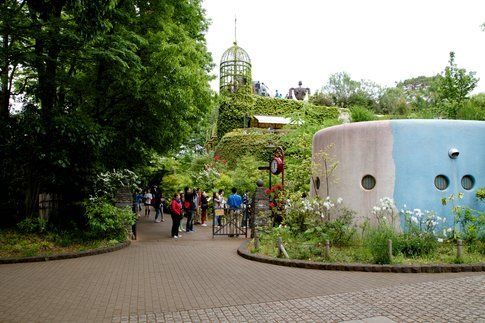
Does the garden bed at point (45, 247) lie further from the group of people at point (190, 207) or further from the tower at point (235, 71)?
the tower at point (235, 71)

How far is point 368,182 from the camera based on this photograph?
11422 mm

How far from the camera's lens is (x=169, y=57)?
12617 millimetres

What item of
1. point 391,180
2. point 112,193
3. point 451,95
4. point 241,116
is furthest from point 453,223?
point 241,116

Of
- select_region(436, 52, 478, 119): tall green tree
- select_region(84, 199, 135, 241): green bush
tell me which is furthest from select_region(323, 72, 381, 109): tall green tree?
select_region(84, 199, 135, 241): green bush

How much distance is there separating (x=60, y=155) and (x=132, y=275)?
5312mm

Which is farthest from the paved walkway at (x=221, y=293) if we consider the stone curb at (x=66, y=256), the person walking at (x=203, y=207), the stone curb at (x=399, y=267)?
the person walking at (x=203, y=207)

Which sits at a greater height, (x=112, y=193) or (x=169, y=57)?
(x=169, y=57)

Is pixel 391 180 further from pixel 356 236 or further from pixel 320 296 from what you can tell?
pixel 320 296

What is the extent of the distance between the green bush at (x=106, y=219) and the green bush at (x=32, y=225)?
132 centimetres

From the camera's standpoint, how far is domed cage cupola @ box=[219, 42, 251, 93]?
1448 inches

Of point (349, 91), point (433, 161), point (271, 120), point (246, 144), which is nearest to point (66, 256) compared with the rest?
point (433, 161)

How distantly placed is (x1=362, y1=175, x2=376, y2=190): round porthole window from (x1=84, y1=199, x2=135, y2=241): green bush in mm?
7606

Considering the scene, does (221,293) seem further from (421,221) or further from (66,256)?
(421,221)

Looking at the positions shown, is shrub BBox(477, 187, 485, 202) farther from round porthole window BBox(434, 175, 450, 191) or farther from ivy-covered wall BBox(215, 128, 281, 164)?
ivy-covered wall BBox(215, 128, 281, 164)
